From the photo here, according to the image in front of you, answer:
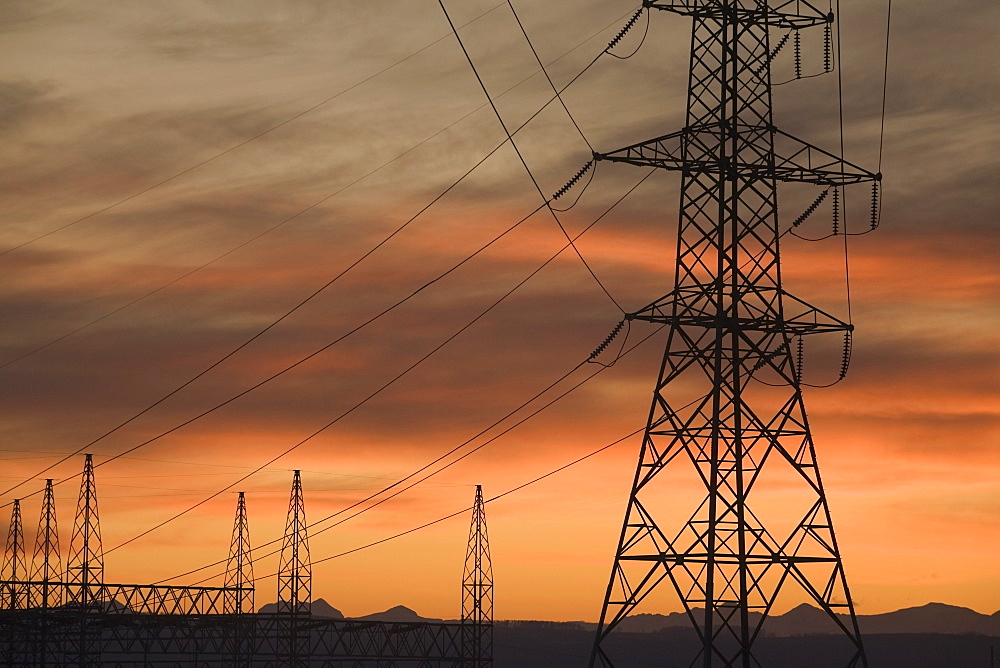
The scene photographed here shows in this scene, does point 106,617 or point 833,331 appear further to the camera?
point 106,617

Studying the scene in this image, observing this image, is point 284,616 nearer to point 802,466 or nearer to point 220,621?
point 220,621

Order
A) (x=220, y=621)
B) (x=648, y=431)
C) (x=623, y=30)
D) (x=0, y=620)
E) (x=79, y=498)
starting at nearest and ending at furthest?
1. (x=648, y=431)
2. (x=623, y=30)
3. (x=79, y=498)
4. (x=0, y=620)
5. (x=220, y=621)

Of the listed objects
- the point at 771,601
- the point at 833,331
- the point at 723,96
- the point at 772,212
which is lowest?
the point at 771,601

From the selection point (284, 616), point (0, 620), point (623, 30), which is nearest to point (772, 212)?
point (623, 30)

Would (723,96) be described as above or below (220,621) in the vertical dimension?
above

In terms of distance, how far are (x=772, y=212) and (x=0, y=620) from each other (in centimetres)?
7064

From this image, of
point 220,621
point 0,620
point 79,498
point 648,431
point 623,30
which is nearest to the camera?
point 648,431

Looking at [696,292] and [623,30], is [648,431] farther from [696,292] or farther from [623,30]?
[623,30]

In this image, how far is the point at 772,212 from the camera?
137 ft

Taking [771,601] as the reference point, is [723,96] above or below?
above

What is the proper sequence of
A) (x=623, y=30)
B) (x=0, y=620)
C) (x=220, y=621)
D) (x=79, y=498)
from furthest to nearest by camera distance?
(x=220, y=621) → (x=0, y=620) → (x=79, y=498) → (x=623, y=30)

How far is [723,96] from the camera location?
41.6m

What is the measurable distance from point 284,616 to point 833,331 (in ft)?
213

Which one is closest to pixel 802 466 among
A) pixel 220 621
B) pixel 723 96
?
pixel 723 96
